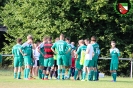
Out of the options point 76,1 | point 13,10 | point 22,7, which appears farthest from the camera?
point 13,10

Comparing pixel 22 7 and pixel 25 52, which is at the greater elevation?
pixel 22 7

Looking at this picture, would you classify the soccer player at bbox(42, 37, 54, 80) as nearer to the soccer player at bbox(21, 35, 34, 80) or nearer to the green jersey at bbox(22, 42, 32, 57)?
the soccer player at bbox(21, 35, 34, 80)

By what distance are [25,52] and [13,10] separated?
2464 centimetres

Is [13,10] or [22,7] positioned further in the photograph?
[13,10]

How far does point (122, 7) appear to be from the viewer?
149ft

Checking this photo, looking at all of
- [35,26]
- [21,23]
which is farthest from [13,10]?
[35,26]

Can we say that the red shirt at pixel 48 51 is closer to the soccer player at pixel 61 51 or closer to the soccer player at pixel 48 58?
the soccer player at pixel 48 58

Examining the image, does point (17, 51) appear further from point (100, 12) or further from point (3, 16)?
point (3, 16)

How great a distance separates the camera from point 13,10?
169 feet

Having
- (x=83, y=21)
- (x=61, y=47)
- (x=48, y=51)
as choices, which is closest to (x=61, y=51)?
(x=61, y=47)

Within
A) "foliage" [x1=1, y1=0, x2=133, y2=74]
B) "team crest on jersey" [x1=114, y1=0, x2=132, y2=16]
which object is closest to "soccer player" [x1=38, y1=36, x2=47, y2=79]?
"foliage" [x1=1, y1=0, x2=133, y2=74]

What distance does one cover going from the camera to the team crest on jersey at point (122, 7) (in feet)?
147


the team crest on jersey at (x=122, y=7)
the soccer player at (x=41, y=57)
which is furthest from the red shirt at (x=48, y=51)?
the team crest on jersey at (x=122, y=7)

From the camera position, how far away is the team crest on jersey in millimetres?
44688
